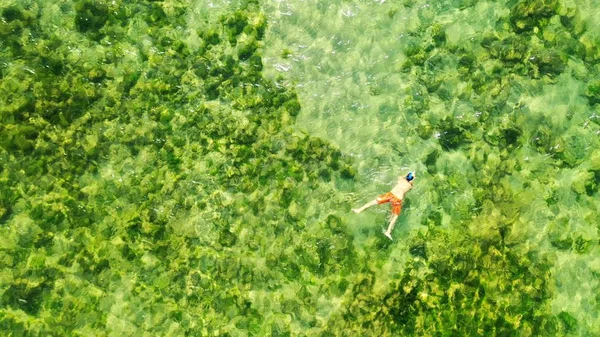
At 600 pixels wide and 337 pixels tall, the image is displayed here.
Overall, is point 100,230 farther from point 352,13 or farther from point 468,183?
point 468,183

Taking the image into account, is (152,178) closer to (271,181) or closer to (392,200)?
(271,181)

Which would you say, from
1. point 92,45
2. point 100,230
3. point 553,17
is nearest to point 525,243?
point 553,17

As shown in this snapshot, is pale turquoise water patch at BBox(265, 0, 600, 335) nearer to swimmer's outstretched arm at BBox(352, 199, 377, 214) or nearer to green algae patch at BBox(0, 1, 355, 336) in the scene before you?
swimmer's outstretched arm at BBox(352, 199, 377, 214)

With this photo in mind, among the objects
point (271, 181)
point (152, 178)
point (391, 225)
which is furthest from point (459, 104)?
point (152, 178)

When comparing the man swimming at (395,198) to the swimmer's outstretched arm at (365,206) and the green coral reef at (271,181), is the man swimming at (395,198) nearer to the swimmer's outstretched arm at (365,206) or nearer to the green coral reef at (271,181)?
the swimmer's outstretched arm at (365,206)

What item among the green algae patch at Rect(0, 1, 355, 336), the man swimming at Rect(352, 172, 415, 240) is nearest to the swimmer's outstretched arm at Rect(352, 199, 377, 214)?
the man swimming at Rect(352, 172, 415, 240)

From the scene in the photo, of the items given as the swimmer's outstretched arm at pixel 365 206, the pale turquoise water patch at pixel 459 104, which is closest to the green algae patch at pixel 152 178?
the swimmer's outstretched arm at pixel 365 206
